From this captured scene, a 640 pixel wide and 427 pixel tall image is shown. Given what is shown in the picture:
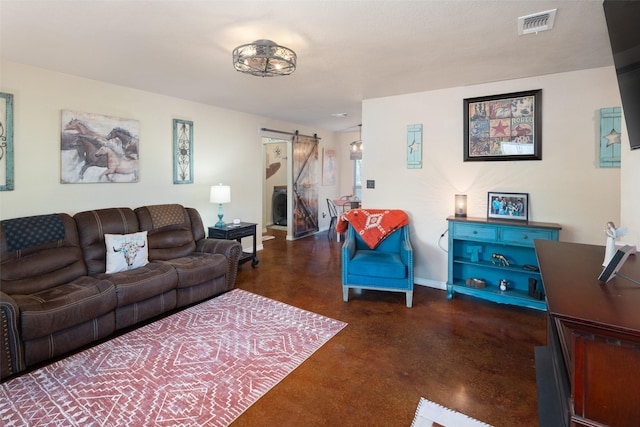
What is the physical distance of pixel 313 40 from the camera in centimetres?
239

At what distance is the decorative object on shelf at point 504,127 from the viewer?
10.7 feet

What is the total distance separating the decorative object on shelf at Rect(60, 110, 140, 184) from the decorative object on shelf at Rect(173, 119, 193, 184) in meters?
0.50

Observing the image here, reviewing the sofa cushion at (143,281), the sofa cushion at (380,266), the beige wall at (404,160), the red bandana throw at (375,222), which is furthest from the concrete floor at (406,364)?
the sofa cushion at (143,281)

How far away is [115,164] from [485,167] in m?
4.19

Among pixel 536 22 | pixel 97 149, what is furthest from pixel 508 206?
pixel 97 149

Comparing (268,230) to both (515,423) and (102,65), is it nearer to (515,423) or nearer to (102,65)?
(102,65)

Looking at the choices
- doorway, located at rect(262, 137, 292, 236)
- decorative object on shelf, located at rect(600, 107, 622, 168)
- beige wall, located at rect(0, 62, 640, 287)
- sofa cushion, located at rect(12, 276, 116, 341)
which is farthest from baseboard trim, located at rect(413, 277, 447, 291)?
doorway, located at rect(262, 137, 292, 236)

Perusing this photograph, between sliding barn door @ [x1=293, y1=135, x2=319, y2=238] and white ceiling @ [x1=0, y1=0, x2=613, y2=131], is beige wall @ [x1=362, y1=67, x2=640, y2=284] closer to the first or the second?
white ceiling @ [x1=0, y1=0, x2=613, y2=131]

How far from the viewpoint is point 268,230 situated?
306 inches

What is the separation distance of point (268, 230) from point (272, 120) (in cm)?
293

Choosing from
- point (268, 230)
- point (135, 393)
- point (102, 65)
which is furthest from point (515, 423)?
point (268, 230)

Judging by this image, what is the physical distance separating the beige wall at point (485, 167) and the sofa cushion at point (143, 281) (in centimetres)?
260

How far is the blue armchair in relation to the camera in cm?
329

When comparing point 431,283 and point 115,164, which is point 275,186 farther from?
point 431,283
